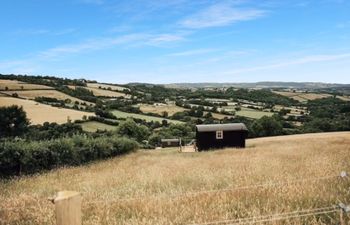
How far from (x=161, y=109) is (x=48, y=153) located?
8500 centimetres

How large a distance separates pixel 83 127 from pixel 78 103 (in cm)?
2988

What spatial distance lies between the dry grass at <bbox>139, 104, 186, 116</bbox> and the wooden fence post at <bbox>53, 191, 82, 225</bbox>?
10232 centimetres

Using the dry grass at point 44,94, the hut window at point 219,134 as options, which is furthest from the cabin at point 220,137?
the dry grass at point 44,94

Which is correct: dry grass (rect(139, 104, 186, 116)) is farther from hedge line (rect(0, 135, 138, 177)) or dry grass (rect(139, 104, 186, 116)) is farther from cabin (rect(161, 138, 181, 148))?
hedge line (rect(0, 135, 138, 177))

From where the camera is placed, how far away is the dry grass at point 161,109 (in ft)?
355

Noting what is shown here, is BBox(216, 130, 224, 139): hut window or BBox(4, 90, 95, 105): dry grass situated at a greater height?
BBox(4, 90, 95, 105): dry grass

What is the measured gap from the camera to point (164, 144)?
232 feet

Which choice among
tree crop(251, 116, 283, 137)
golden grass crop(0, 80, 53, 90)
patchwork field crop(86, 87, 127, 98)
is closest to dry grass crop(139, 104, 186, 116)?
patchwork field crop(86, 87, 127, 98)

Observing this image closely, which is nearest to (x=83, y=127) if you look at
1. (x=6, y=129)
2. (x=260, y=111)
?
(x=6, y=129)

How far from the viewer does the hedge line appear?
2527 centimetres

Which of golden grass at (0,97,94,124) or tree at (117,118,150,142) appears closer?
tree at (117,118,150,142)

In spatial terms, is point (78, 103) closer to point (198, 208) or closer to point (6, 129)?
point (6, 129)

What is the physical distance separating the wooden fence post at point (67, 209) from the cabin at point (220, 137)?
165 ft

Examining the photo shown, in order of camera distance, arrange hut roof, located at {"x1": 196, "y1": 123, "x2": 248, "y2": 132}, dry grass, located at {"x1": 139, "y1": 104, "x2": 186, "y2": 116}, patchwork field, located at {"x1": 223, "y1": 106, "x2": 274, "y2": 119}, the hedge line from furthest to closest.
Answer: dry grass, located at {"x1": 139, "y1": 104, "x2": 186, "y2": 116} → patchwork field, located at {"x1": 223, "y1": 106, "x2": 274, "y2": 119} → hut roof, located at {"x1": 196, "y1": 123, "x2": 248, "y2": 132} → the hedge line
